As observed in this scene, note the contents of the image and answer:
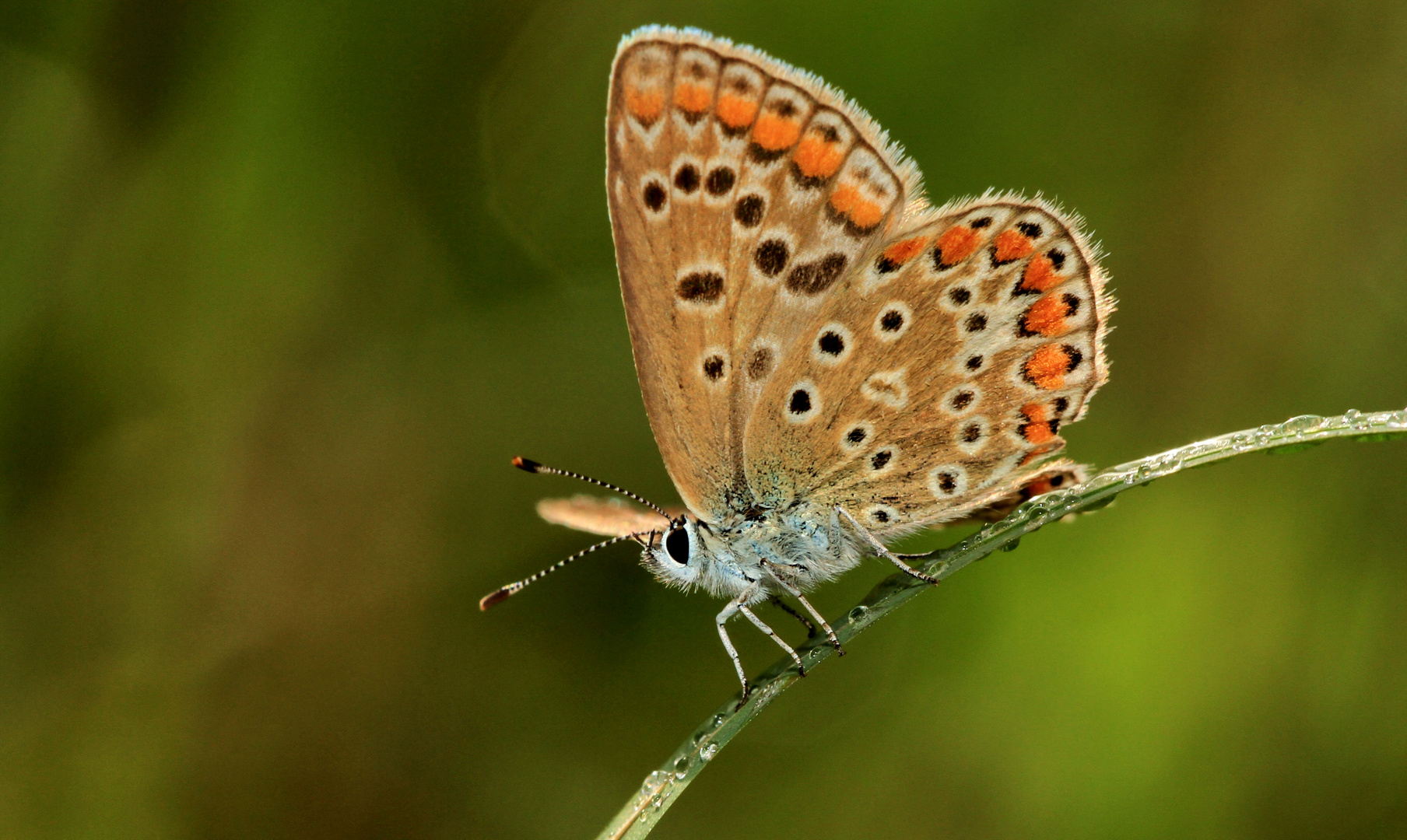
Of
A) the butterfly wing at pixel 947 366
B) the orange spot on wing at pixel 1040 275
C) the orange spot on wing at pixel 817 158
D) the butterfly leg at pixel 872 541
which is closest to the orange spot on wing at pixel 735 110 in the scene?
the orange spot on wing at pixel 817 158

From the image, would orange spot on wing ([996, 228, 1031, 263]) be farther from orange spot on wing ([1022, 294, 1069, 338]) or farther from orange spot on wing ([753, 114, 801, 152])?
orange spot on wing ([753, 114, 801, 152])

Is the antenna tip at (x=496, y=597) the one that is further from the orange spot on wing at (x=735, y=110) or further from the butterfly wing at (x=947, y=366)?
the orange spot on wing at (x=735, y=110)

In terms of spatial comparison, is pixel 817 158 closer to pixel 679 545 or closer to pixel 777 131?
pixel 777 131

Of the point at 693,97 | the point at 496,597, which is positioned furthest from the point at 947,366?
the point at 496,597

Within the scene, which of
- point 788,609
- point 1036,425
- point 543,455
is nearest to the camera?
point 1036,425

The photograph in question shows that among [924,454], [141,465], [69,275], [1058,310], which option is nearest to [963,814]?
[924,454]

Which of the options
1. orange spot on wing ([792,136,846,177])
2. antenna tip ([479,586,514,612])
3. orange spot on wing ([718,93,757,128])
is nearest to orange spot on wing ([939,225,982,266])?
orange spot on wing ([792,136,846,177])

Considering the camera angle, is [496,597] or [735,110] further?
[496,597]

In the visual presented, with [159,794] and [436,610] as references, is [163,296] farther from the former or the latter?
[159,794]
